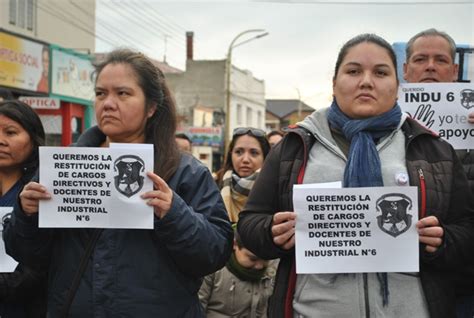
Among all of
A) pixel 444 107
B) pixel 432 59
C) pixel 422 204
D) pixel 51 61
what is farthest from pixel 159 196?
pixel 51 61

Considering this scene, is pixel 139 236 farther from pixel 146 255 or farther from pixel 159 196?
pixel 159 196

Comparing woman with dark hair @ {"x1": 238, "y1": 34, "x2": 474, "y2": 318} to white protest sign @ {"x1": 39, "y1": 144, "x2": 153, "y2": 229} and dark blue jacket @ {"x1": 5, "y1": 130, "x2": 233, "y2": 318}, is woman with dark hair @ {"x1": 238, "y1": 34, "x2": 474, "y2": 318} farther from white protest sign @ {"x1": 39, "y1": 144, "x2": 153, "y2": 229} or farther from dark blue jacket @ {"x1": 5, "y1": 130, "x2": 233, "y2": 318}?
white protest sign @ {"x1": 39, "y1": 144, "x2": 153, "y2": 229}

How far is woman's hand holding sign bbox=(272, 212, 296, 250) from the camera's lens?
7.93ft

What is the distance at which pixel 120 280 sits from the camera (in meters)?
2.48

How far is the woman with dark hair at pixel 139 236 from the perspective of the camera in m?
2.47

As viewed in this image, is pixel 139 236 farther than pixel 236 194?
No

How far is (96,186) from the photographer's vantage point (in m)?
2.55

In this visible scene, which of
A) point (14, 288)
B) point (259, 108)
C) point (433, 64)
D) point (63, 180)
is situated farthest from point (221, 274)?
point (259, 108)

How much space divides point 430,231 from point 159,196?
104 cm

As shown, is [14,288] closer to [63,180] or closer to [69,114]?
[63,180]

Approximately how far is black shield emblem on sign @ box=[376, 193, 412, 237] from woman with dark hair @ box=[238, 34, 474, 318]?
66mm

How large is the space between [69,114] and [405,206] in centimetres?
1881

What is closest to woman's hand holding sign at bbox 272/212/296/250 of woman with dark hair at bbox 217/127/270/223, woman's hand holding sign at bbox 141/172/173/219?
woman's hand holding sign at bbox 141/172/173/219

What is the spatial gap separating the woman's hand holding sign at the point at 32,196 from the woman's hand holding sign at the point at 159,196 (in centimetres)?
42
